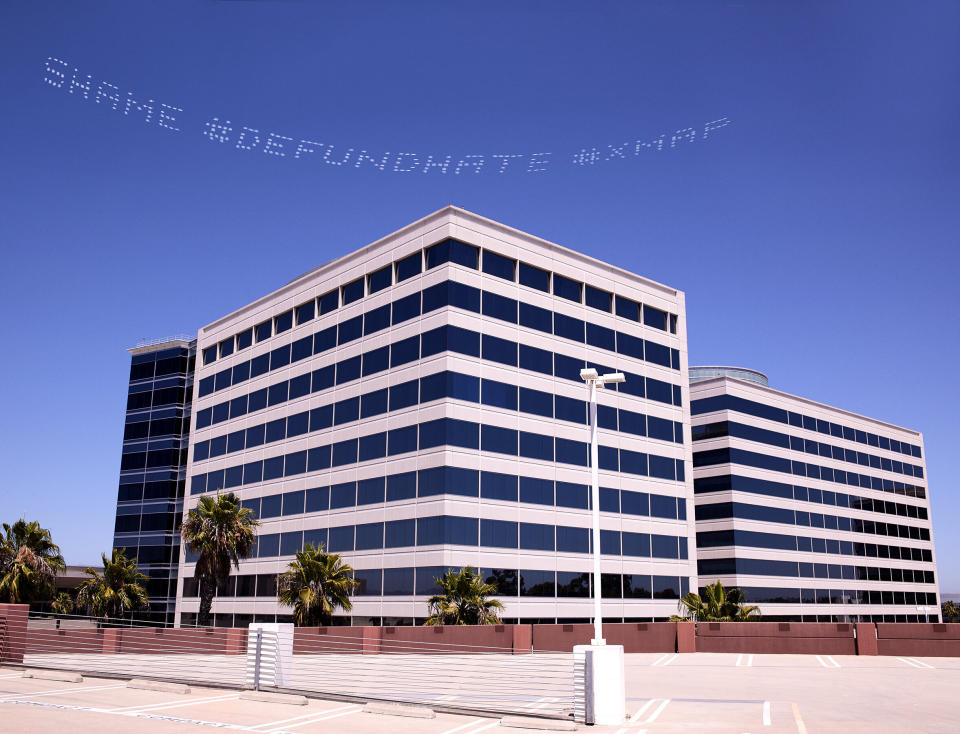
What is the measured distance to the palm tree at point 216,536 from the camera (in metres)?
53.7

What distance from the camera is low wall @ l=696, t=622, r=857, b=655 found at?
34.7m

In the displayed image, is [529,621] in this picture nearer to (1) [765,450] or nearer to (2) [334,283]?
(2) [334,283]

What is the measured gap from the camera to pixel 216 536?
54188mm

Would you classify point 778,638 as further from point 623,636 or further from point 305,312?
point 305,312

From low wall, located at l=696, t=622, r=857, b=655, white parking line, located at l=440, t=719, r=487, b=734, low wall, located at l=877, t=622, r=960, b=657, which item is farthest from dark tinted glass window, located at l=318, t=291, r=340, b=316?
white parking line, located at l=440, t=719, r=487, b=734

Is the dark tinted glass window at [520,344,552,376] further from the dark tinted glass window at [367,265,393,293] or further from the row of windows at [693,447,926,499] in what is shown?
the row of windows at [693,447,926,499]

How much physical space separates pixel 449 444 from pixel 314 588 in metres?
10.5

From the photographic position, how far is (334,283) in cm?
5912

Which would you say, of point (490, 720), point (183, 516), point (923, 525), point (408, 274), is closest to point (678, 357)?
point (408, 274)

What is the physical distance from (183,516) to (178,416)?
10.4 metres

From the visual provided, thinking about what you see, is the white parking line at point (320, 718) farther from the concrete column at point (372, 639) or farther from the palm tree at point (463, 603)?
the palm tree at point (463, 603)

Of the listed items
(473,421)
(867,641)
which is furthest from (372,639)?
(867,641)

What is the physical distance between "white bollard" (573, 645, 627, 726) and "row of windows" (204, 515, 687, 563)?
30.0 metres

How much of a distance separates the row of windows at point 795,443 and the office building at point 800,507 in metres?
0.11
